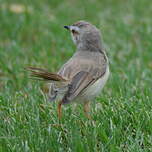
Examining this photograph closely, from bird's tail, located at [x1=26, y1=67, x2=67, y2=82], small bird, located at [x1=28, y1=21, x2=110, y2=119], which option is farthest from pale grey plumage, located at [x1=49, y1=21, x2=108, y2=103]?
bird's tail, located at [x1=26, y1=67, x2=67, y2=82]

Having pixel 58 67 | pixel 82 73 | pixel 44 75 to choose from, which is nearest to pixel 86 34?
pixel 82 73

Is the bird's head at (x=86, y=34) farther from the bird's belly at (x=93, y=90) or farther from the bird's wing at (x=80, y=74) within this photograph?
the bird's belly at (x=93, y=90)

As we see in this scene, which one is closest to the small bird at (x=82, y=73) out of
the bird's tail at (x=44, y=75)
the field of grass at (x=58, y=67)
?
the bird's tail at (x=44, y=75)

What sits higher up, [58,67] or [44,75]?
[44,75]

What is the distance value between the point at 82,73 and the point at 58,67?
2.50m

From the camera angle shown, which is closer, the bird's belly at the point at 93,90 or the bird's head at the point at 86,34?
the bird's belly at the point at 93,90

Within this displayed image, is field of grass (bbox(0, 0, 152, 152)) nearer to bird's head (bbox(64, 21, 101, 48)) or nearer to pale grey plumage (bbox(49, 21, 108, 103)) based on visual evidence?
pale grey plumage (bbox(49, 21, 108, 103))

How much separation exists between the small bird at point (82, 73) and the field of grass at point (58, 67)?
240mm

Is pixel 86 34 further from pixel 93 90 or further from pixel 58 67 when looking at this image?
pixel 58 67

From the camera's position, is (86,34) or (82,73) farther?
(86,34)

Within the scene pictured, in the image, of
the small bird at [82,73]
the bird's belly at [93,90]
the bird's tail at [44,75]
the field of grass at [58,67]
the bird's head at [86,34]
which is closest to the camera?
the field of grass at [58,67]

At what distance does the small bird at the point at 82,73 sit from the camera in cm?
513

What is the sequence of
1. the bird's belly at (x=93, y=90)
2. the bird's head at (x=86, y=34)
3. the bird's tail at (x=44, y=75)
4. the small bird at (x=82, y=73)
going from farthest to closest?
1. the bird's head at (x=86, y=34)
2. the bird's belly at (x=93, y=90)
3. the small bird at (x=82, y=73)
4. the bird's tail at (x=44, y=75)

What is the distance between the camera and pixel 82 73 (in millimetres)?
5367
